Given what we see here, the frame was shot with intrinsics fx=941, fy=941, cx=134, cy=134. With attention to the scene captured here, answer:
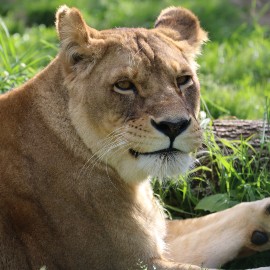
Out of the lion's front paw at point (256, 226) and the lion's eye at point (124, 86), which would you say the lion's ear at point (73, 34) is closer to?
the lion's eye at point (124, 86)

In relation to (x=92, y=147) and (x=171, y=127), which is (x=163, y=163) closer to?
(x=171, y=127)

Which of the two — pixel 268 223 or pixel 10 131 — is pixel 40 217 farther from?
pixel 268 223

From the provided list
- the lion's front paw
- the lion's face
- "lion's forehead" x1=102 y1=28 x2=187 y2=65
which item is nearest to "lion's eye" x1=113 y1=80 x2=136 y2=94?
the lion's face

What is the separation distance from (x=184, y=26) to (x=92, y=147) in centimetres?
99

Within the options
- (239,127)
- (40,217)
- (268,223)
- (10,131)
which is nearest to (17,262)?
(40,217)

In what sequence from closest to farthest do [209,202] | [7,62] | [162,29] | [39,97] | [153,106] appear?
[153,106] < [39,97] < [162,29] < [209,202] < [7,62]

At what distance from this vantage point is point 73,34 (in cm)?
456

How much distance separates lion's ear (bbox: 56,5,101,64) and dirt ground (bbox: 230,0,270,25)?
559cm

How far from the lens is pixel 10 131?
4684mm

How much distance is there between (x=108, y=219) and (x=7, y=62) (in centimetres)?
214

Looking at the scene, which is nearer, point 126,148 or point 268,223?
point 126,148

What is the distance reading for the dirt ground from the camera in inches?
404

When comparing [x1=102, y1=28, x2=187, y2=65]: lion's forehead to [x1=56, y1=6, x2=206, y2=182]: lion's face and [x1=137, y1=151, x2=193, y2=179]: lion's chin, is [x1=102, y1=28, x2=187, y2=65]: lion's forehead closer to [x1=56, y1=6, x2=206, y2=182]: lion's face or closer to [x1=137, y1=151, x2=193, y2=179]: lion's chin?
[x1=56, y1=6, x2=206, y2=182]: lion's face

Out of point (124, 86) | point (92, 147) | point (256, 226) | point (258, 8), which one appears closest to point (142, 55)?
point (124, 86)
